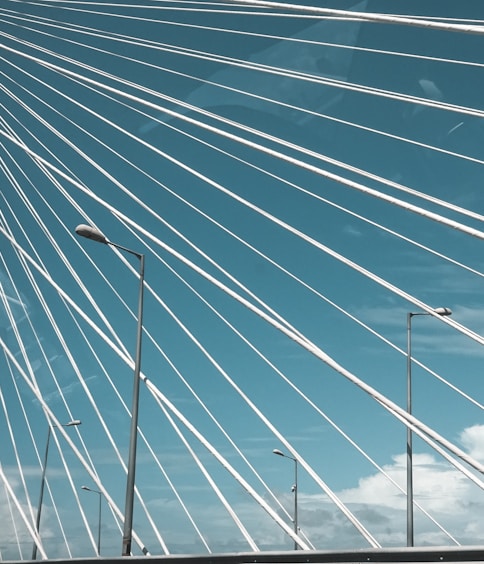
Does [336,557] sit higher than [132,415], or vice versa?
[336,557]

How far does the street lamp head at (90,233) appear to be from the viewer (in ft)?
45.5

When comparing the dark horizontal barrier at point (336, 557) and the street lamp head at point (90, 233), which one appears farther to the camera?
the street lamp head at point (90, 233)

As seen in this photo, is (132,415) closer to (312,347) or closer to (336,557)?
(312,347)

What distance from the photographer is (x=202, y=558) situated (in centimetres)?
860

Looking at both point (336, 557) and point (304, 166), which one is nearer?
point (336, 557)

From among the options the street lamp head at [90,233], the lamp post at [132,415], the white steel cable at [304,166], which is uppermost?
the white steel cable at [304,166]

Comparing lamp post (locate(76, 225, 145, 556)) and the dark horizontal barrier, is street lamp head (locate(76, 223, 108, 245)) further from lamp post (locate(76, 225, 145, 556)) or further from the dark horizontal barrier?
the dark horizontal barrier

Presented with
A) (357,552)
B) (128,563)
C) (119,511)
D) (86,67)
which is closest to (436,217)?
(357,552)

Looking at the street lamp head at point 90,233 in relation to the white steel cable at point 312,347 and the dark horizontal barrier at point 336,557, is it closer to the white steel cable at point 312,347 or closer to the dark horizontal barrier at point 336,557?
the white steel cable at point 312,347

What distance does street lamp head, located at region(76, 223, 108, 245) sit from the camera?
45.5ft

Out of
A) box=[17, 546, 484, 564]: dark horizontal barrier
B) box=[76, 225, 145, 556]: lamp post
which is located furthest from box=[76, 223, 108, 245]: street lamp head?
box=[17, 546, 484, 564]: dark horizontal barrier

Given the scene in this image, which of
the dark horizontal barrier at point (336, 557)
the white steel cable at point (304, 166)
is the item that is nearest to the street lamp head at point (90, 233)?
the white steel cable at point (304, 166)

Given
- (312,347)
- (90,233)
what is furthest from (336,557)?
(90,233)

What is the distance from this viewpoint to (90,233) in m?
14.1
